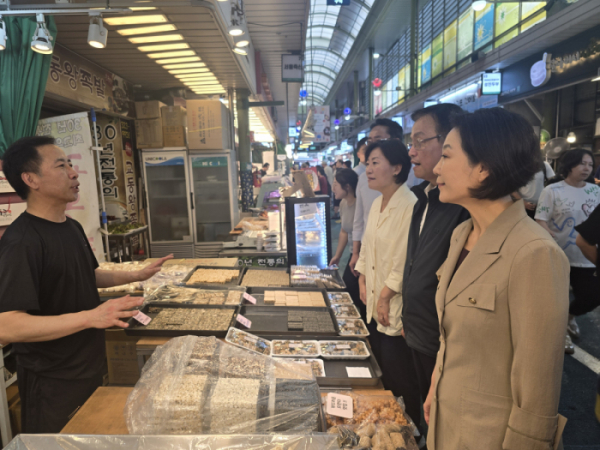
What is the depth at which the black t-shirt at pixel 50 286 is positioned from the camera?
160cm

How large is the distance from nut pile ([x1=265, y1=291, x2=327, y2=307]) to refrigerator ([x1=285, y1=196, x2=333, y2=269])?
92 centimetres

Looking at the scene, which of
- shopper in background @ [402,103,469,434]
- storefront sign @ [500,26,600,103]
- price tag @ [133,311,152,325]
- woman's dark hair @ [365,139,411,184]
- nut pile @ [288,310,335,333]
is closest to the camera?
shopper in background @ [402,103,469,434]

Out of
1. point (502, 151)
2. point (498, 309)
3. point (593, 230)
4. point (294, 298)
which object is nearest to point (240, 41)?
point (294, 298)

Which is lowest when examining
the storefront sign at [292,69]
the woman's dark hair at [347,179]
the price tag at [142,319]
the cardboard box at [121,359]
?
the cardboard box at [121,359]

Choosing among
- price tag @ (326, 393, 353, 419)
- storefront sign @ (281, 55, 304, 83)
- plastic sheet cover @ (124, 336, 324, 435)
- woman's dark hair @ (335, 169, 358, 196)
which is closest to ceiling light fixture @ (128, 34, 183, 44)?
woman's dark hair @ (335, 169, 358, 196)

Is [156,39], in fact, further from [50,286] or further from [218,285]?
[50,286]

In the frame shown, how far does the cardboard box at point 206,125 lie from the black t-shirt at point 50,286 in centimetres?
441

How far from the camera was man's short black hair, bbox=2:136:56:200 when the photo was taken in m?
1.80

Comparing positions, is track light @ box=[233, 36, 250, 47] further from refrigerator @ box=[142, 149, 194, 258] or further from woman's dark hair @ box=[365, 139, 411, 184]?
refrigerator @ box=[142, 149, 194, 258]

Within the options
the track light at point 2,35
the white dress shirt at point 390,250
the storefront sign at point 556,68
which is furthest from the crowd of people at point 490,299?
the storefront sign at point 556,68

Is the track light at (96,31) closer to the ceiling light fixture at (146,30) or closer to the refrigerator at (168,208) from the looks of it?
the ceiling light fixture at (146,30)

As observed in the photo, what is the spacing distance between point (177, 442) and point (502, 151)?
1.39 metres

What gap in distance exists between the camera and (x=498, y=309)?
45.4 inches

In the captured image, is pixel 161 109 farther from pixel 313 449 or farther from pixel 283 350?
pixel 313 449
